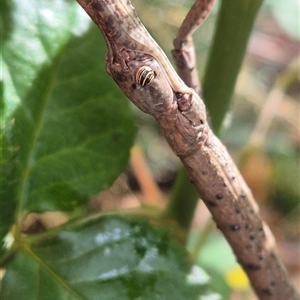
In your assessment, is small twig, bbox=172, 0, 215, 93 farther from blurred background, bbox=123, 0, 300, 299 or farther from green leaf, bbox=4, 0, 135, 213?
blurred background, bbox=123, 0, 300, 299

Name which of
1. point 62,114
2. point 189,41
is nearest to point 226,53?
point 189,41

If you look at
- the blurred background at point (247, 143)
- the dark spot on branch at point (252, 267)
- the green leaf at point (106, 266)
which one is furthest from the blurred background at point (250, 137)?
the green leaf at point (106, 266)

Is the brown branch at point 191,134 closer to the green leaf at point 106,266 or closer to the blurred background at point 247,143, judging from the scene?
the green leaf at point 106,266

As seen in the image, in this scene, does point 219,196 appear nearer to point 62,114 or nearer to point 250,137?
point 62,114

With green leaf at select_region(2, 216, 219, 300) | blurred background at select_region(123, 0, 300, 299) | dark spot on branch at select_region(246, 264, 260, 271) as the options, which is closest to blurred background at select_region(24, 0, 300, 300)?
blurred background at select_region(123, 0, 300, 299)

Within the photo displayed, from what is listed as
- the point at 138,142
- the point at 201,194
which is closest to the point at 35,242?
the point at 201,194

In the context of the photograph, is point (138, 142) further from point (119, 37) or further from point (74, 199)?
point (119, 37)

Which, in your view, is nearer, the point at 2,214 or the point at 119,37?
the point at 119,37

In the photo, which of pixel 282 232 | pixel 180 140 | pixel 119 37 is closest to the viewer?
pixel 119 37

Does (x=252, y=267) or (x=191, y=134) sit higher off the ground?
(x=191, y=134)
